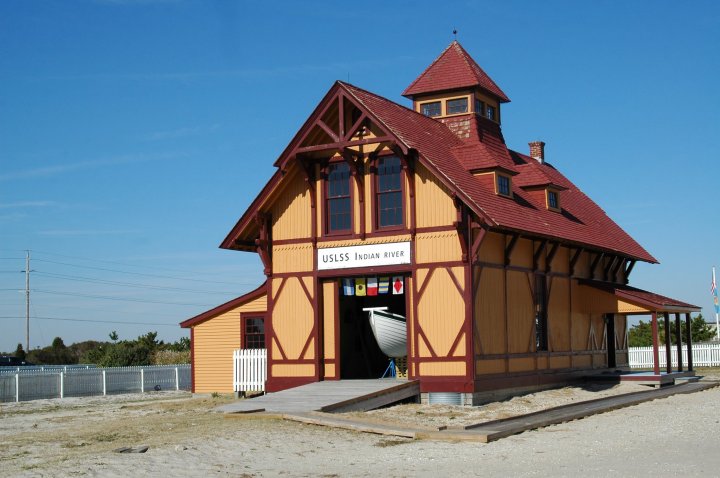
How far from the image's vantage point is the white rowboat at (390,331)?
28.8 metres

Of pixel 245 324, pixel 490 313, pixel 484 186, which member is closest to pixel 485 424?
pixel 490 313

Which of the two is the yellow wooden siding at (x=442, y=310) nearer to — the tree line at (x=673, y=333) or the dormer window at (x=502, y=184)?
the dormer window at (x=502, y=184)

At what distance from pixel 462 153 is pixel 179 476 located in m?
17.4

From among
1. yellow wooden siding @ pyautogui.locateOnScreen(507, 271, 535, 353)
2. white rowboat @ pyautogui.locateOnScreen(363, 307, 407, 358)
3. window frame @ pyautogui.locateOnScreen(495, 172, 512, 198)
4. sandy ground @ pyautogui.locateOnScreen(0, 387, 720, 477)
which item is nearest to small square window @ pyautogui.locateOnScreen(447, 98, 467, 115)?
window frame @ pyautogui.locateOnScreen(495, 172, 512, 198)

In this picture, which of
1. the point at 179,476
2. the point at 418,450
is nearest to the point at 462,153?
the point at 418,450

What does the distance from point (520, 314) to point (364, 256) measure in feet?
17.2

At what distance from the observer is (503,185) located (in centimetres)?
2988

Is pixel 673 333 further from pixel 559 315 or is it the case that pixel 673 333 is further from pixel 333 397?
pixel 333 397

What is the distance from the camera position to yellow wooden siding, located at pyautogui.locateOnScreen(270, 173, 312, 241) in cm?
2991

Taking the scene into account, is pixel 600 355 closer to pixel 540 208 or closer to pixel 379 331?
pixel 540 208

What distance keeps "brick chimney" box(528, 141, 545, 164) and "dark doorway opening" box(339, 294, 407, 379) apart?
516 inches

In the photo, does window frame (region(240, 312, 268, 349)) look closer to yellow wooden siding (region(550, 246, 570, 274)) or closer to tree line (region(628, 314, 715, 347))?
yellow wooden siding (region(550, 246, 570, 274))

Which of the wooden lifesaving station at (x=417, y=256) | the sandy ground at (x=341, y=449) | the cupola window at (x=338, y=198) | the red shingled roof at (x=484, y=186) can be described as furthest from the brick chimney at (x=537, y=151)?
the sandy ground at (x=341, y=449)

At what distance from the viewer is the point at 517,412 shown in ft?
84.4
